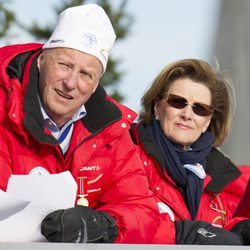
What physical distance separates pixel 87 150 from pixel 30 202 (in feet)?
2.98

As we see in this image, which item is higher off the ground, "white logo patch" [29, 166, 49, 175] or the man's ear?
the man's ear

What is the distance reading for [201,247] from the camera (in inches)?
115

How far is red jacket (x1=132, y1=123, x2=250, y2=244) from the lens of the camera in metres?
4.61

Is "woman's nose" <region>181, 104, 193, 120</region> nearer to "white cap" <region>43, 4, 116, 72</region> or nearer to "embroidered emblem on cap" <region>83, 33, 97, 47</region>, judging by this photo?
"white cap" <region>43, 4, 116, 72</region>

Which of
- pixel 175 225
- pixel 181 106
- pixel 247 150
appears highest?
pixel 181 106

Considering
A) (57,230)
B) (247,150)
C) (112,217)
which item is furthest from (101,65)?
(247,150)

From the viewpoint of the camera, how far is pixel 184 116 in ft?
16.0

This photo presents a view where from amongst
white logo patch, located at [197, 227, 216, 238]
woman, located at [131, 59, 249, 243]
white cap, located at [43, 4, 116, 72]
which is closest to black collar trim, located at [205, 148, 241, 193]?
woman, located at [131, 59, 249, 243]

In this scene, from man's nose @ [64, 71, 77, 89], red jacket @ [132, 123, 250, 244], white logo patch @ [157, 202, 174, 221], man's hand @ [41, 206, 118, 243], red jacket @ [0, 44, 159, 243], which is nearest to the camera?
man's hand @ [41, 206, 118, 243]

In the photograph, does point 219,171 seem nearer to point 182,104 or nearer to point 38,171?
point 182,104

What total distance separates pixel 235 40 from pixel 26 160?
19.0 ft

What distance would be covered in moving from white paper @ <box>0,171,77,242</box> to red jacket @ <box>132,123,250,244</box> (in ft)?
4.04

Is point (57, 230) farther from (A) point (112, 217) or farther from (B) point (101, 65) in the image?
(B) point (101, 65)

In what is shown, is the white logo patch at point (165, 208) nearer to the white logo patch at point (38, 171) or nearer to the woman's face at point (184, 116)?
the woman's face at point (184, 116)
